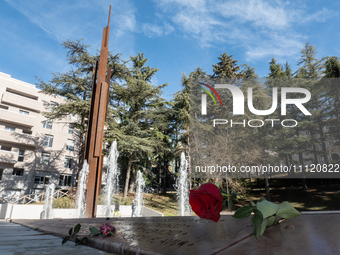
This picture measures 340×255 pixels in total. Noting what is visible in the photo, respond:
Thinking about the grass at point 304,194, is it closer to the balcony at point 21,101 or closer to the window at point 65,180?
the window at point 65,180

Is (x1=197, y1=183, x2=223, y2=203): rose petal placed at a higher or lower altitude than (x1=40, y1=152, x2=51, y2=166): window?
lower

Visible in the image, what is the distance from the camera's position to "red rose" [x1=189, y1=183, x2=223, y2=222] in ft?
2.85

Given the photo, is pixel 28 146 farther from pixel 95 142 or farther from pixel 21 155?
pixel 95 142

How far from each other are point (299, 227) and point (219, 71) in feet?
91.6

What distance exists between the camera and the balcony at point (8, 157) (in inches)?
886

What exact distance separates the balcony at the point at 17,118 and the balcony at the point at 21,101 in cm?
144

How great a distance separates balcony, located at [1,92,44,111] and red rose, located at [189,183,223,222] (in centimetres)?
2954

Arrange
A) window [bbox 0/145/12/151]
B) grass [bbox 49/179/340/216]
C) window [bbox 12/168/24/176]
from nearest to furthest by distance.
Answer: grass [bbox 49/179/340/216], window [bbox 12/168/24/176], window [bbox 0/145/12/151]

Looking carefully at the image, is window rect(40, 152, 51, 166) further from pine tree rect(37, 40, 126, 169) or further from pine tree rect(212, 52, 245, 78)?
pine tree rect(212, 52, 245, 78)

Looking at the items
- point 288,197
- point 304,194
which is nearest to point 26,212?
point 288,197

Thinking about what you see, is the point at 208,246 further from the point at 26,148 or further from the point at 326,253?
the point at 26,148

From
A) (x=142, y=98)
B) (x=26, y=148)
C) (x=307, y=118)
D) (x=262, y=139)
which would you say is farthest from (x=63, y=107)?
(x=307, y=118)

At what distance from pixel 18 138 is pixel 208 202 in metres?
28.1

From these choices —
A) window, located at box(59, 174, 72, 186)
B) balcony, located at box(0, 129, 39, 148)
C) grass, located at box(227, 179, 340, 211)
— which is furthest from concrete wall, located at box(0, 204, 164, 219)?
window, located at box(59, 174, 72, 186)
